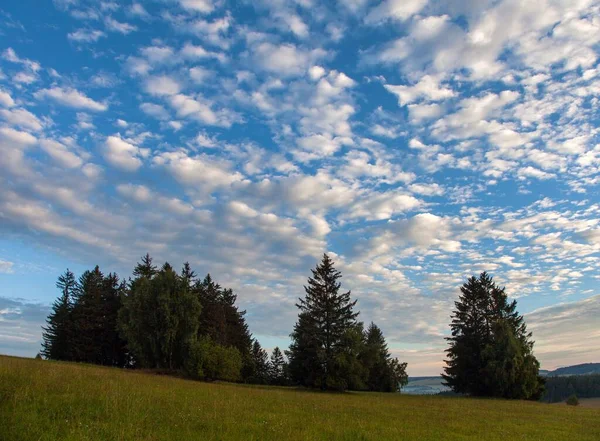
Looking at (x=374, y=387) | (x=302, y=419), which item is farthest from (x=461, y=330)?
(x=302, y=419)

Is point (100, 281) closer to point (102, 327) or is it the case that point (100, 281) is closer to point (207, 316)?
point (102, 327)

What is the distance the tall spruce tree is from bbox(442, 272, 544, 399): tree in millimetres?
19739

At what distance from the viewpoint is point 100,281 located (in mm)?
71750

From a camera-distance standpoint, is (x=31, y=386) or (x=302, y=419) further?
(x=302, y=419)

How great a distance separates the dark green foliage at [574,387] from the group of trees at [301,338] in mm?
86087

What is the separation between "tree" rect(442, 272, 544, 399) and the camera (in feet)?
163

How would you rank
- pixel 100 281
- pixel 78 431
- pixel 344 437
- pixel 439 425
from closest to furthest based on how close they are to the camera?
1. pixel 78 431
2. pixel 344 437
3. pixel 439 425
4. pixel 100 281

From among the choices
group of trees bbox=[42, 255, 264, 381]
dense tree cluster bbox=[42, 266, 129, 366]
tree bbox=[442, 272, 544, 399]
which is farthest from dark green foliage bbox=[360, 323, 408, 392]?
dense tree cluster bbox=[42, 266, 129, 366]

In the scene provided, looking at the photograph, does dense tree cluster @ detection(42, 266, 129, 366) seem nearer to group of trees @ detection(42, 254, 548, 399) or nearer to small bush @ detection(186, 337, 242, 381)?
group of trees @ detection(42, 254, 548, 399)

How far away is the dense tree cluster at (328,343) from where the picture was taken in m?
43.8

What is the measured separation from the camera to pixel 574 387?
12556cm

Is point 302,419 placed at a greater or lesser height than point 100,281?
lesser

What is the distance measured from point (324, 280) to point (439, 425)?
3333 centimetres

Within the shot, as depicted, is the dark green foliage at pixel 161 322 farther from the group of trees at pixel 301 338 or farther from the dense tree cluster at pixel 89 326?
the dense tree cluster at pixel 89 326
